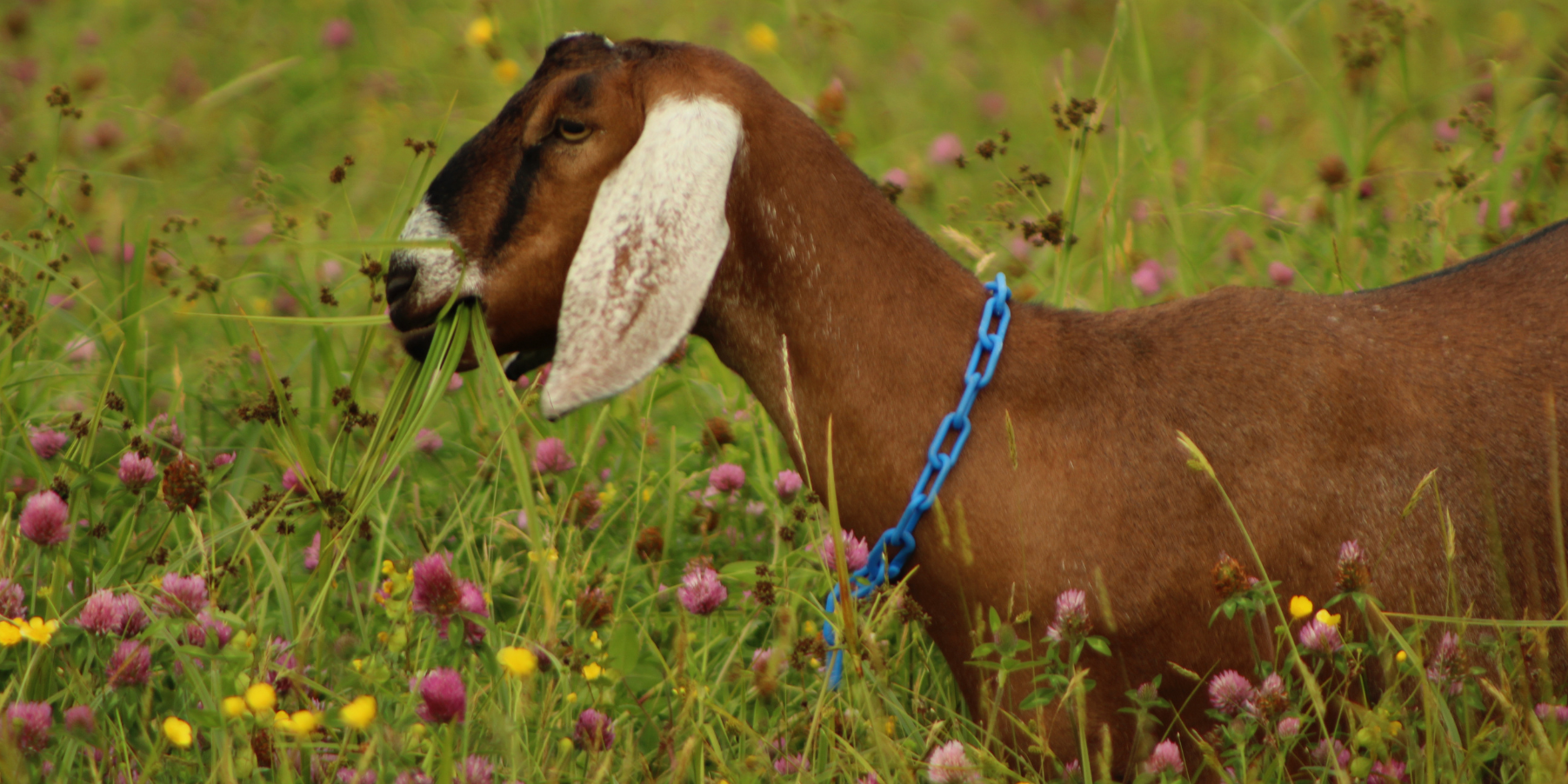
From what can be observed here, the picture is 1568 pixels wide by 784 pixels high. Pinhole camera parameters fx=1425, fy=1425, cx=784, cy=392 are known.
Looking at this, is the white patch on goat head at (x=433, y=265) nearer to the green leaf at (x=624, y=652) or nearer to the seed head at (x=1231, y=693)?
the green leaf at (x=624, y=652)

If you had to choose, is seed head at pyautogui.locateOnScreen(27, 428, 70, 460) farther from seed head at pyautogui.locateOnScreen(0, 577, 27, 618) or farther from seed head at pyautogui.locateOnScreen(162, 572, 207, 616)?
seed head at pyautogui.locateOnScreen(162, 572, 207, 616)

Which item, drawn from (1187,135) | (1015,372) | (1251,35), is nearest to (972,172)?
(1187,135)

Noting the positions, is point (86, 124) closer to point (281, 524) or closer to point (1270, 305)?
point (281, 524)

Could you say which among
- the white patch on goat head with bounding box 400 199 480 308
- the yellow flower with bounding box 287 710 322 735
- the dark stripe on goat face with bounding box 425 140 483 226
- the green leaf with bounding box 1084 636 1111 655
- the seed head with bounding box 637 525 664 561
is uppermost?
the dark stripe on goat face with bounding box 425 140 483 226

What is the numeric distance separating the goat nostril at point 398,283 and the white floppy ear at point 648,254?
0.31 meters

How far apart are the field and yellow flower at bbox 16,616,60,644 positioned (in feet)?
0.04

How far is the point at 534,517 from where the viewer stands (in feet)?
7.12

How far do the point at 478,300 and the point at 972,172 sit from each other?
3.97 meters

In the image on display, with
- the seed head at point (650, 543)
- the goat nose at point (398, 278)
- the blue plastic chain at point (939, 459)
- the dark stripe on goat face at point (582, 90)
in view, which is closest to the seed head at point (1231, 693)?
the blue plastic chain at point (939, 459)

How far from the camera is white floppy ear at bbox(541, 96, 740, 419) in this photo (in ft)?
7.19

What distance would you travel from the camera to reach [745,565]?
279 cm

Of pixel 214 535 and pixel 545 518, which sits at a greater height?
pixel 214 535

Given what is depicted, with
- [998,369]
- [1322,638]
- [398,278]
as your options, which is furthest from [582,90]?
[1322,638]

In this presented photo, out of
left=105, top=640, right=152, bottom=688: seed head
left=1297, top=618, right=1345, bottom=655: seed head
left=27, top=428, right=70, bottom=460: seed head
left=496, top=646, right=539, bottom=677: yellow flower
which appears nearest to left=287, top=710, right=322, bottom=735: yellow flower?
left=496, top=646, right=539, bottom=677: yellow flower
